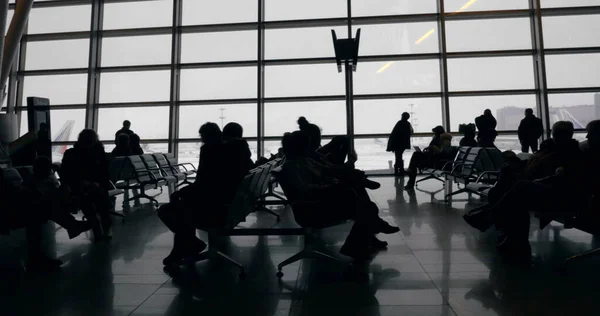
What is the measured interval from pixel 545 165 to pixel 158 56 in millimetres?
9955

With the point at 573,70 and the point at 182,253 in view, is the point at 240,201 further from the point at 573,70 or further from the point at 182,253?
the point at 573,70

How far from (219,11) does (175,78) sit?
2231 mm

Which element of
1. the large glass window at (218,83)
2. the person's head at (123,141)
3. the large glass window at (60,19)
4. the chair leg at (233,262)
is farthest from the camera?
the large glass window at (60,19)

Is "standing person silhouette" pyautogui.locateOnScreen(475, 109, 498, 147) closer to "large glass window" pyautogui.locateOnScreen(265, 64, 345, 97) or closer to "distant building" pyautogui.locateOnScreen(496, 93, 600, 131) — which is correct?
"distant building" pyautogui.locateOnScreen(496, 93, 600, 131)

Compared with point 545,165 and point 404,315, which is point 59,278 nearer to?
point 404,315

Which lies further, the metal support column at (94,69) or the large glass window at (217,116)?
the metal support column at (94,69)

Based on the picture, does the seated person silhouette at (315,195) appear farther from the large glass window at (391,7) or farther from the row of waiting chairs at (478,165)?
the large glass window at (391,7)

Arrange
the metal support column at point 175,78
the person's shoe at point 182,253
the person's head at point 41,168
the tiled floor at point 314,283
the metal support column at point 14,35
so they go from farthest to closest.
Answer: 1. the metal support column at point 175,78
2. the metal support column at point 14,35
3. the person's head at point 41,168
4. the person's shoe at point 182,253
5. the tiled floor at point 314,283

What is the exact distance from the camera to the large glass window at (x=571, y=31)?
957cm

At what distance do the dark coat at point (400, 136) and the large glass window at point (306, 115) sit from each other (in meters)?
1.93

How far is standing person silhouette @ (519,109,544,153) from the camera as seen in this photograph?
26.9 feet

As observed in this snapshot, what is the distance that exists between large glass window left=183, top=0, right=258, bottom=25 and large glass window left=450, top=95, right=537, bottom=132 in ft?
19.3

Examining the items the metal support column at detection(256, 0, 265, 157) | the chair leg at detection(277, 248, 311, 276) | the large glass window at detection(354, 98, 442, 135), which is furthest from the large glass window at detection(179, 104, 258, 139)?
the chair leg at detection(277, 248, 311, 276)

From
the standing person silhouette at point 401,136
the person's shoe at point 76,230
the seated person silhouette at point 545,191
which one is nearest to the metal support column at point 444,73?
the standing person silhouette at point 401,136
